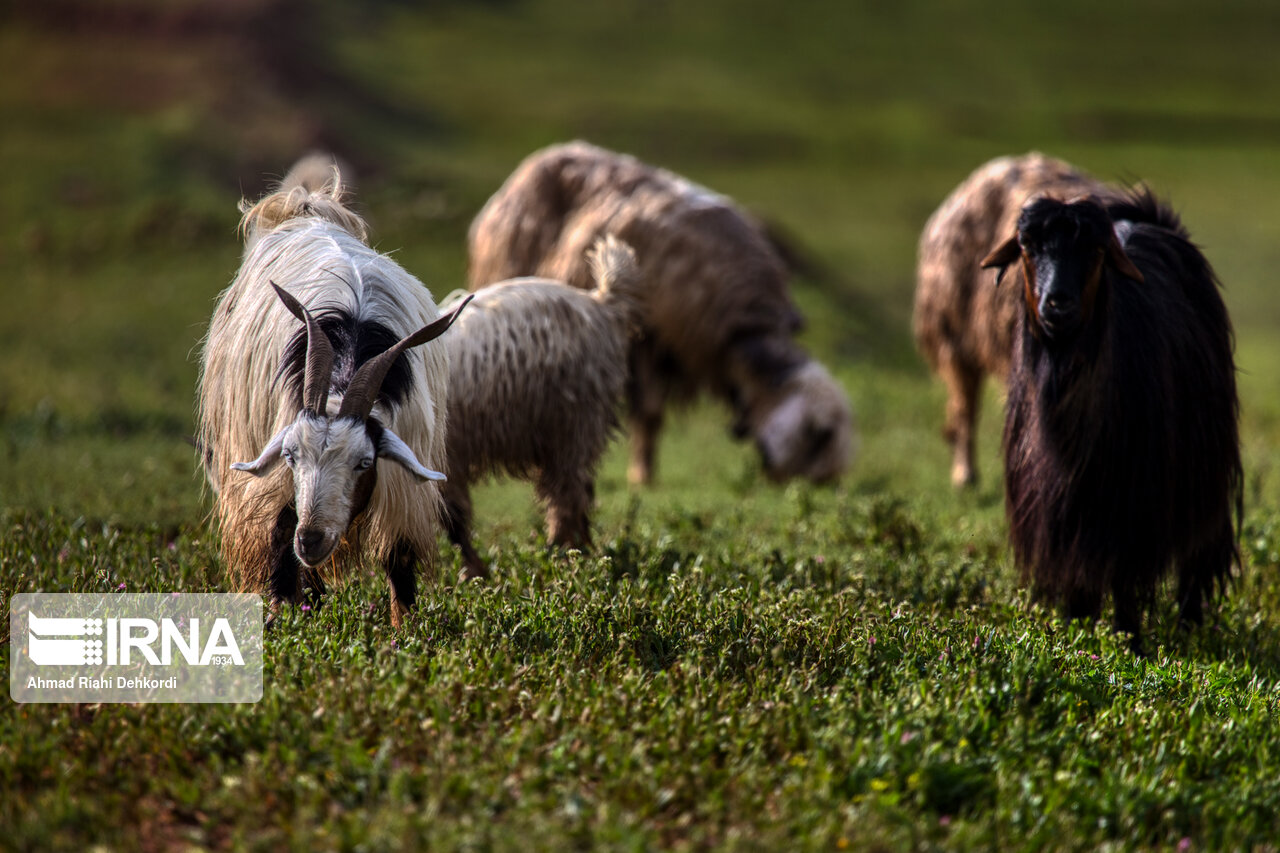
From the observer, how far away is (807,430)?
10562 millimetres

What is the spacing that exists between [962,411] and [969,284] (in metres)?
1.29

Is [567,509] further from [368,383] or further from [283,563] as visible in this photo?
[368,383]

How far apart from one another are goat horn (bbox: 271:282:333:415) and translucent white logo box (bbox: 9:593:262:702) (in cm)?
92

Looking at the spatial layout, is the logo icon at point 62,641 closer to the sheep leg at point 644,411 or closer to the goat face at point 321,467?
the goat face at point 321,467

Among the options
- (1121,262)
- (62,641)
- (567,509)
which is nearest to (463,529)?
(567,509)

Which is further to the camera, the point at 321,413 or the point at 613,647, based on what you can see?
the point at 613,647

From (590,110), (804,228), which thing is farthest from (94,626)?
(590,110)

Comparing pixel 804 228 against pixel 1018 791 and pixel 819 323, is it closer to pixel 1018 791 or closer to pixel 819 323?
pixel 819 323

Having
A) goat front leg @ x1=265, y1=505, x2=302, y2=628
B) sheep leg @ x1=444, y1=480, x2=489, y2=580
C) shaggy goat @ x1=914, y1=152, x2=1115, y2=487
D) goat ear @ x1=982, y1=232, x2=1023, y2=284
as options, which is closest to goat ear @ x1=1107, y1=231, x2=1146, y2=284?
goat ear @ x1=982, y1=232, x2=1023, y2=284

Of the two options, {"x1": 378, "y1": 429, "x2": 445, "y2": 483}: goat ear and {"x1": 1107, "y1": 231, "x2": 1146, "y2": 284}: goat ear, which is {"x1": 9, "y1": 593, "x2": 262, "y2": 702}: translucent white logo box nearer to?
{"x1": 378, "y1": 429, "x2": 445, "y2": 483}: goat ear

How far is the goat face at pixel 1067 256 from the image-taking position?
548cm

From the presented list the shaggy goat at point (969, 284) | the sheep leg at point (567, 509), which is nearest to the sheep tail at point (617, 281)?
the sheep leg at point (567, 509)

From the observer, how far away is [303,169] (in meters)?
6.86

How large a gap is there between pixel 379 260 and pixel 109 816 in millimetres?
2901
